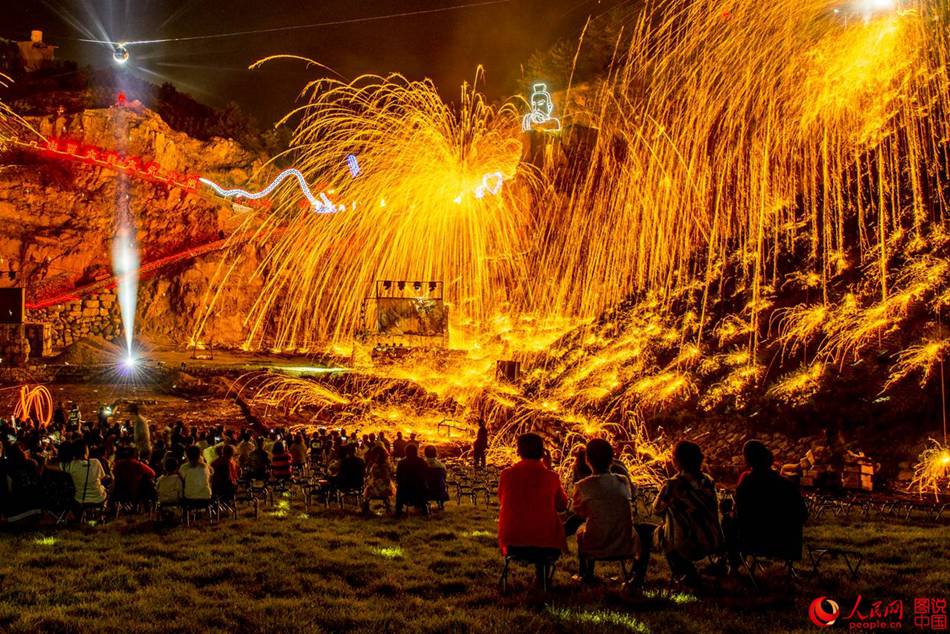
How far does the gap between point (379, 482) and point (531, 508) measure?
5.32m

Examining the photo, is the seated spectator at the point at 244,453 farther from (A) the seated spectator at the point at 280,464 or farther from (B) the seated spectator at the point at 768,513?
(B) the seated spectator at the point at 768,513

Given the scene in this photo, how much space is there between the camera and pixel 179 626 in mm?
5590

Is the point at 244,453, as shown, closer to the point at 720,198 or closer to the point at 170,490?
the point at 170,490

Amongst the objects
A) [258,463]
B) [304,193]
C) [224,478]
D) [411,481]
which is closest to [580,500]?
[411,481]

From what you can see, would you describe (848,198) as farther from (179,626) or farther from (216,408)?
(179,626)

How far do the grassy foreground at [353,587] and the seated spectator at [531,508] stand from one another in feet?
1.55

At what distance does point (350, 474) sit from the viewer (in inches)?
455

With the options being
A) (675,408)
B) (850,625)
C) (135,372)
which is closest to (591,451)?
(850,625)

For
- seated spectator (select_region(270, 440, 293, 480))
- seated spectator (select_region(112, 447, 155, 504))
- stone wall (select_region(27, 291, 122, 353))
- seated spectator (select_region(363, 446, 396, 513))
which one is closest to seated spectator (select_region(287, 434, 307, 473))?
seated spectator (select_region(270, 440, 293, 480))

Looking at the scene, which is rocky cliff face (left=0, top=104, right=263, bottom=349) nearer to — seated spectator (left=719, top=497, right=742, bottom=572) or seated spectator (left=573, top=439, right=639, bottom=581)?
seated spectator (left=573, top=439, right=639, bottom=581)

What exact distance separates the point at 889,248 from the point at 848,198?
4468 millimetres

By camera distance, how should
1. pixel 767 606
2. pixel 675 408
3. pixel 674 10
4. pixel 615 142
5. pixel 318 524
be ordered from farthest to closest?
pixel 615 142 < pixel 675 408 < pixel 674 10 < pixel 318 524 < pixel 767 606

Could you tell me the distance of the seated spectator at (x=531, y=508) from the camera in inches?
248

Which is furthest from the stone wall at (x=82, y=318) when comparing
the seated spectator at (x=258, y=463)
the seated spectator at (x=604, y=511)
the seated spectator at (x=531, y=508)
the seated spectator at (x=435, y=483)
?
the seated spectator at (x=604, y=511)
